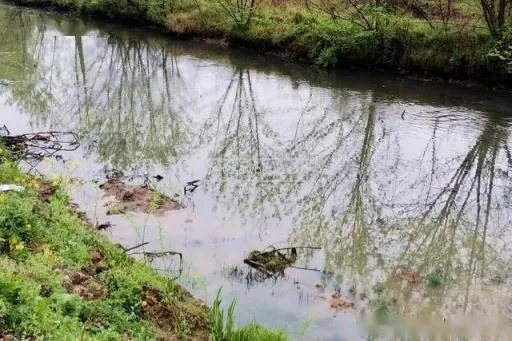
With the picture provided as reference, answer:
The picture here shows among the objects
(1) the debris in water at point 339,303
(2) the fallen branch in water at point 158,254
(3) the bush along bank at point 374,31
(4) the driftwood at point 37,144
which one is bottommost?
(1) the debris in water at point 339,303

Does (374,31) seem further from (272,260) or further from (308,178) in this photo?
(272,260)

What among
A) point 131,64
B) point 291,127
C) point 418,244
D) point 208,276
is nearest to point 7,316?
point 208,276

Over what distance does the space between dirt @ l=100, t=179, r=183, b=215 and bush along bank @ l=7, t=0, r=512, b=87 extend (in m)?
10.7

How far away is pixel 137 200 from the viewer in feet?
30.6

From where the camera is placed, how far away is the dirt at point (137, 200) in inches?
354

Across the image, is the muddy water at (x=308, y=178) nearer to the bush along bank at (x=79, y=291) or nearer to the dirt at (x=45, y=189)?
the dirt at (x=45, y=189)

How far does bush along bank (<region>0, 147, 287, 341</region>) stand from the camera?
460 cm

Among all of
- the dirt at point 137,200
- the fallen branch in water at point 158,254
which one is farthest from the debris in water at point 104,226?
the fallen branch in water at point 158,254

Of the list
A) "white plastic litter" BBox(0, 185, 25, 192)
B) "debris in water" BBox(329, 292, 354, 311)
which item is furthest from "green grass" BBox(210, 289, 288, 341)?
"white plastic litter" BBox(0, 185, 25, 192)

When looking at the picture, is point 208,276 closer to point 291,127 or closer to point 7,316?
point 7,316

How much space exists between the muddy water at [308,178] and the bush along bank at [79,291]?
32.0 inches

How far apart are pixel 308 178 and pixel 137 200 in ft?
10.4

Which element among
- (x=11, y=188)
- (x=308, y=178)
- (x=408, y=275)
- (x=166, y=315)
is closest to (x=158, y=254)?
(x=166, y=315)

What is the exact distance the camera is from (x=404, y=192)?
10.1 metres
